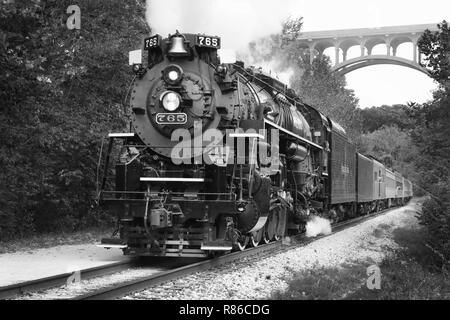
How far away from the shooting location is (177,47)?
10141 mm

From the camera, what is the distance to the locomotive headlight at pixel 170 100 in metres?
9.91

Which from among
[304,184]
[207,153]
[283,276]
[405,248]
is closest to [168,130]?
[207,153]

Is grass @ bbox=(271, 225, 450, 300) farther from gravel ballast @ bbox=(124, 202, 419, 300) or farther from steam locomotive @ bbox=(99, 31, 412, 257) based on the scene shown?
steam locomotive @ bbox=(99, 31, 412, 257)

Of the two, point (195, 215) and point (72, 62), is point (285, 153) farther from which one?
point (72, 62)

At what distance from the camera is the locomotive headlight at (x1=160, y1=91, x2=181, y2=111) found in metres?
9.91

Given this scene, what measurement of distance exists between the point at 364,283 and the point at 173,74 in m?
4.94

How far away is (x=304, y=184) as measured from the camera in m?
14.1

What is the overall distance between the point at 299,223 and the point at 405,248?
2.92m

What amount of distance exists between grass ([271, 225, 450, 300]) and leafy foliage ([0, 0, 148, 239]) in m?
7.15

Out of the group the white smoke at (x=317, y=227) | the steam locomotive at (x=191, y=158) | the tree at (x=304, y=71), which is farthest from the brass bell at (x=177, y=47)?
the tree at (x=304, y=71)
